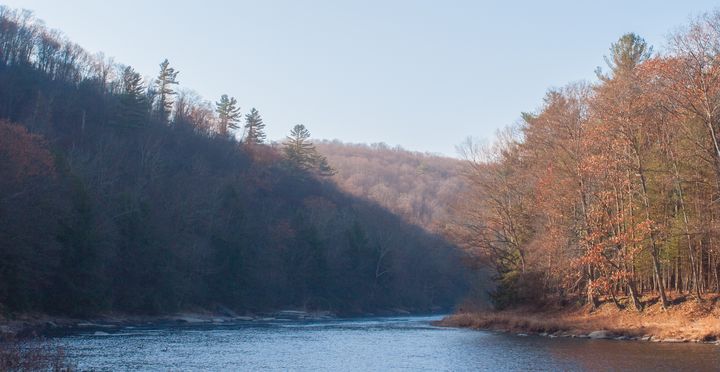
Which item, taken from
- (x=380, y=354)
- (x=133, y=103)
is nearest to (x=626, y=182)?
(x=380, y=354)

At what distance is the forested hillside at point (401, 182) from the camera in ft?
497

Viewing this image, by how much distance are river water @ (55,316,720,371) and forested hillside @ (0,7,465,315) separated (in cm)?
1452

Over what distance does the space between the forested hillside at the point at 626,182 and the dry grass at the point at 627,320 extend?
0.89 metres

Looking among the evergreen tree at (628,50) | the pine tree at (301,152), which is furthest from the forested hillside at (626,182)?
the pine tree at (301,152)

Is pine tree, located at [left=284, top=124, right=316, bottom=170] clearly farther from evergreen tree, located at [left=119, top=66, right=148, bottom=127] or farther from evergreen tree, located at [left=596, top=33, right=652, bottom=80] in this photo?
evergreen tree, located at [left=596, top=33, right=652, bottom=80]

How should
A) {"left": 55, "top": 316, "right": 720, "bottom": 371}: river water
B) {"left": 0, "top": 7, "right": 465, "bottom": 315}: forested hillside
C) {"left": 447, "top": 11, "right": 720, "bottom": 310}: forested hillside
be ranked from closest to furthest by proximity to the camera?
{"left": 55, "top": 316, "right": 720, "bottom": 371}: river water → {"left": 447, "top": 11, "right": 720, "bottom": 310}: forested hillside → {"left": 0, "top": 7, "right": 465, "bottom": 315}: forested hillside

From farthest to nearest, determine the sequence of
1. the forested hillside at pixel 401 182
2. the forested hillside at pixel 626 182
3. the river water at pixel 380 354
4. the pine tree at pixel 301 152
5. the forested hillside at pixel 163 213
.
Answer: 1. the forested hillside at pixel 401 182
2. the pine tree at pixel 301 152
3. the forested hillside at pixel 163 213
4. the forested hillside at pixel 626 182
5. the river water at pixel 380 354

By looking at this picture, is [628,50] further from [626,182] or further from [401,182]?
[401,182]

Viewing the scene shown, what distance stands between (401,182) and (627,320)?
13892cm

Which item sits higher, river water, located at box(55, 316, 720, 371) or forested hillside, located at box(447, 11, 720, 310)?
forested hillside, located at box(447, 11, 720, 310)

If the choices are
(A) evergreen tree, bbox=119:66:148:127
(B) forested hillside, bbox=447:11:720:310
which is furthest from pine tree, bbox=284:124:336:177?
(B) forested hillside, bbox=447:11:720:310

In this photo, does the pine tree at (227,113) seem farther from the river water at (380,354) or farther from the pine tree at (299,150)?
the river water at (380,354)

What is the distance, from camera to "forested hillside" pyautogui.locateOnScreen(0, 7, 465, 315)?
169 ft

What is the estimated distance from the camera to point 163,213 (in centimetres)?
7725
